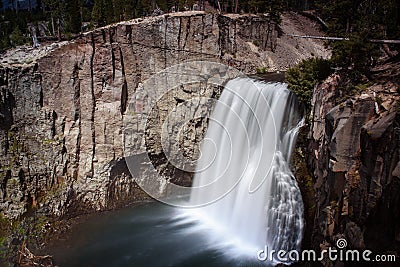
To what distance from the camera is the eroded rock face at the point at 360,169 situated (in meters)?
8.82

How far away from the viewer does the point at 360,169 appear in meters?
10.2

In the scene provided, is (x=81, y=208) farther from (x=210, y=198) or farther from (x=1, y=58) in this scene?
(x=1, y=58)

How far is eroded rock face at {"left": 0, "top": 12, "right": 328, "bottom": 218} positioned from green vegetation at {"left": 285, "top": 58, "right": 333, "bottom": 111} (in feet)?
20.4

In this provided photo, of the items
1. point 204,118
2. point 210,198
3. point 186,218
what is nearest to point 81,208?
point 186,218

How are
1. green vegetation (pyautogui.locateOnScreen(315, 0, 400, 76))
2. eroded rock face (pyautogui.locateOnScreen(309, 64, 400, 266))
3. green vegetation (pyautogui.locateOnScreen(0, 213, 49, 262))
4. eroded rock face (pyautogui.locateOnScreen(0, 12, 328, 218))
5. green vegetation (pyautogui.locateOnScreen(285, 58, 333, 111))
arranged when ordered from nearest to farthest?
eroded rock face (pyautogui.locateOnScreen(309, 64, 400, 266)) < green vegetation (pyautogui.locateOnScreen(315, 0, 400, 76)) < green vegetation (pyautogui.locateOnScreen(285, 58, 333, 111)) < green vegetation (pyautogui.locateOnScreen(0, 213, 49, 262)) < eroded rock face (pyautogui.locateOnScreen(0, 12, 328, 218))

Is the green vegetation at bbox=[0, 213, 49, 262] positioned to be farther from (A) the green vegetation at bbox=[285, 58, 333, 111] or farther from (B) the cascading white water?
(A) the green vegetation at bbox=[285, 58, 333, 111]

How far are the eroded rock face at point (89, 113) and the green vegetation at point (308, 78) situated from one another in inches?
244

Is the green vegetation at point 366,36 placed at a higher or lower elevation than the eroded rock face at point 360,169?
higher

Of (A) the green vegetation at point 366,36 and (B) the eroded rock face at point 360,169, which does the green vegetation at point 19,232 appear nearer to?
(B) the eroded rock face at point 360,169

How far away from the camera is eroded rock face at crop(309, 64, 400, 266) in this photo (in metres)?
8.82

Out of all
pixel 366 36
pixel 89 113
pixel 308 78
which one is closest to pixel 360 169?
pixel 366 36

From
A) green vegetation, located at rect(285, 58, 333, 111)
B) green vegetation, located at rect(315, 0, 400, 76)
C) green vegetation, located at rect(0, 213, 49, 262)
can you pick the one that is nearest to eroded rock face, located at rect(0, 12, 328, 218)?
green vegetation, located at rect(0, 213, 49, 262)

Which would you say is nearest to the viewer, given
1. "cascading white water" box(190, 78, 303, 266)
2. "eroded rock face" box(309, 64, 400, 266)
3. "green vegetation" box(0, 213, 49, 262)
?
"eroded rock face" box(309, 64, 400, 266)

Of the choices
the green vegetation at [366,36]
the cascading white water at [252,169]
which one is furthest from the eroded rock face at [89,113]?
the green vegetation at [366,36]
